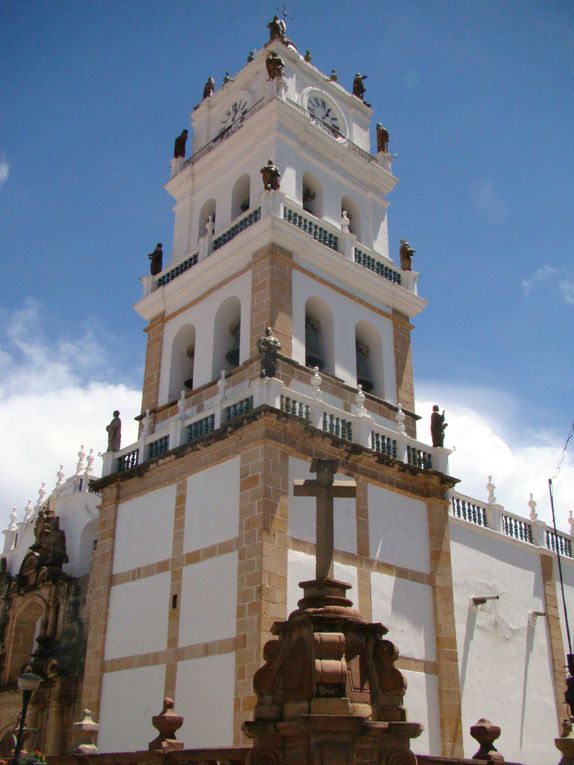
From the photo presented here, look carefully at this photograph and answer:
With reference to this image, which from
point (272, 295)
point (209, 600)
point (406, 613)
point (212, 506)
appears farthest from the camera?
point (272, 295)

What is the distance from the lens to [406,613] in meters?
17.1

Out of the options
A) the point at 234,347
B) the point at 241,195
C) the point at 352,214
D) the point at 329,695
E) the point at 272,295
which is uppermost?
the point at 241,195

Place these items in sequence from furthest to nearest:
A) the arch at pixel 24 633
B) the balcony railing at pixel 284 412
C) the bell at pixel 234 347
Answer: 1. the arch at pixel 24 633
2. the bell at pixel 234 347
3. the balcony railing at pixel 284 412

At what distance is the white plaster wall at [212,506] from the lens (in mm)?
16047

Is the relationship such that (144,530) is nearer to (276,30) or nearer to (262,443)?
(262,443)

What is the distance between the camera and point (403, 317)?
21.9m

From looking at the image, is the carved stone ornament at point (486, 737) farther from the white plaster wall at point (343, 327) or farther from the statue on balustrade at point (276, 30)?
the statue on balustrade at point (276, 30)

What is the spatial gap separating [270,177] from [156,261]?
15.5ft

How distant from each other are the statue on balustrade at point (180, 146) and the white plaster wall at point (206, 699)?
50.2ft

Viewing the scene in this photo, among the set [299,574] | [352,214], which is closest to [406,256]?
[352,214]

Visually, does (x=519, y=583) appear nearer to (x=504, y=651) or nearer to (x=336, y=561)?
(x=504, y=651)

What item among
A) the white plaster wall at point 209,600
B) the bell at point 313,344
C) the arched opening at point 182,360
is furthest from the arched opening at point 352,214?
the white plaster wall at point 209,600

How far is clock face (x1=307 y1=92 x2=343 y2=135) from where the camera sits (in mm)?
23969

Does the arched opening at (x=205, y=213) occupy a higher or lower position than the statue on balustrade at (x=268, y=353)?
higher
